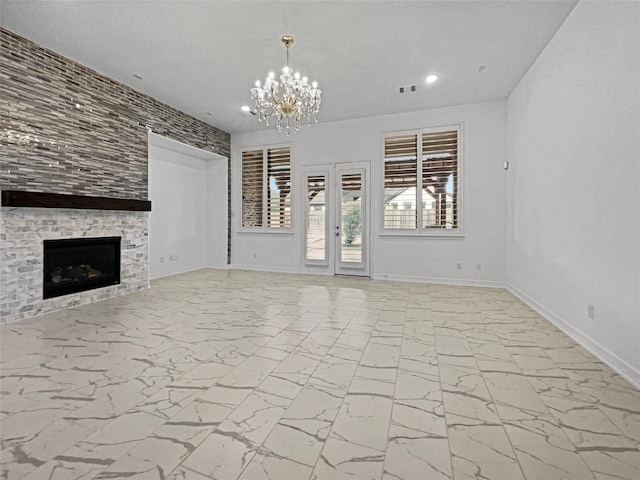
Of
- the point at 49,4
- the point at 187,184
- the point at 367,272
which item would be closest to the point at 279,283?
the point at 367,272

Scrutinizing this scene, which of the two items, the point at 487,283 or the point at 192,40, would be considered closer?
the point at 192,40

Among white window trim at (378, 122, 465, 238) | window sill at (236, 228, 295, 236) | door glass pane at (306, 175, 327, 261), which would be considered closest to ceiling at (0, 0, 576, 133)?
white window trim at (378, 122, 465, 238)

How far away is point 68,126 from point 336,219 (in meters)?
4.52

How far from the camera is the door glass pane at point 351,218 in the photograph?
638 cm

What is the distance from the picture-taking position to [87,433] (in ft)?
5.21

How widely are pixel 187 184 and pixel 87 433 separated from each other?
6221 mm

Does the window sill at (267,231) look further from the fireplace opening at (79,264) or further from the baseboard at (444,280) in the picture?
the fireplace opening at (79,264)

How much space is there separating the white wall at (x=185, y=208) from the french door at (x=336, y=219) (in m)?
2.14

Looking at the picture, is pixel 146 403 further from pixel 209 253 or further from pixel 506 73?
pixel 209 253

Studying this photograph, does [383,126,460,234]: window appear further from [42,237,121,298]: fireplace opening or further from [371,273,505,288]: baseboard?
[42,237,121,298]: fireplace opening

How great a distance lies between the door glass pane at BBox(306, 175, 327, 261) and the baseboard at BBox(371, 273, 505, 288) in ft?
4.26

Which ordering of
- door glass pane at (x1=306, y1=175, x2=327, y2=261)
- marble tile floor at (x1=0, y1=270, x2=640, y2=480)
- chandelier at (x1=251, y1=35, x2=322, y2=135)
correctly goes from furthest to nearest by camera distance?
1. door glass pane at (x1=306, y1=175, x2=327, y2=261)
2. chandelier at (x1=251, y1=35, x2=322, y2=135)
3. marble tile floor at (x1=0, y1=270, x2=640, y2=480)

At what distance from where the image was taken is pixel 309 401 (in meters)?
1.89

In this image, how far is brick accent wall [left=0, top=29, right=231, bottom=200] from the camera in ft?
11.4
